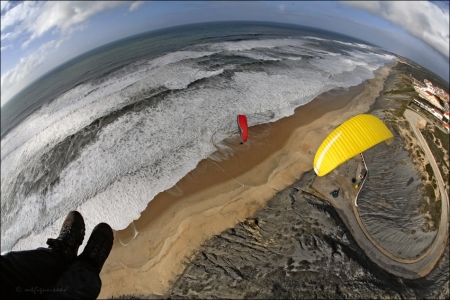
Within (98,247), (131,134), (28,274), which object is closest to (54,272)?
(28,274)

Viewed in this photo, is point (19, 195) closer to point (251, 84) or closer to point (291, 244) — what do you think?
point (291, 244)

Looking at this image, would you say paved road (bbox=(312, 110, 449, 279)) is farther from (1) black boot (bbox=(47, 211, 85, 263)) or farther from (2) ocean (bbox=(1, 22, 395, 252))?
(1) black boot (bbox=(47, 211, 85, 263))

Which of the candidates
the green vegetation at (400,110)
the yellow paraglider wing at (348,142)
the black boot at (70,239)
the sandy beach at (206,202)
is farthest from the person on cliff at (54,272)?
the green vegetation at (400,110)

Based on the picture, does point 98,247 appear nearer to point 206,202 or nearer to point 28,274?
point 28,274

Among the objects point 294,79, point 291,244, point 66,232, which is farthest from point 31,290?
point 294,79

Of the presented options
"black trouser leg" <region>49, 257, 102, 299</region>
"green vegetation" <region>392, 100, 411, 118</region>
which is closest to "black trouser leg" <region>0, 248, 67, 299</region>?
"black trouser leg" <region>49, 257, 102, 299</region>
